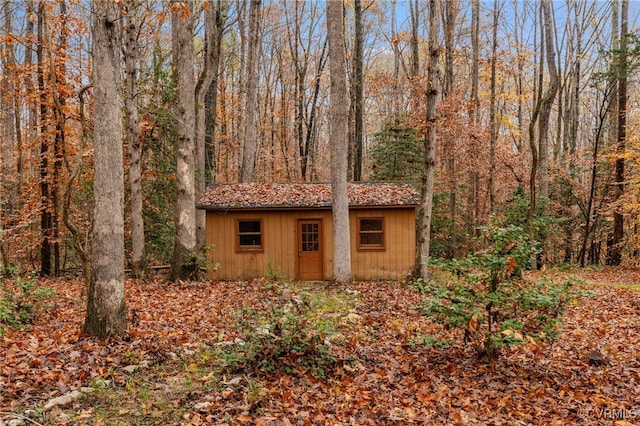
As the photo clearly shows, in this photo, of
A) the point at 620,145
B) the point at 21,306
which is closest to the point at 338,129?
the point at 21,306

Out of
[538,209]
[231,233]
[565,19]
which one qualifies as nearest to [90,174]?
A: [231,233]

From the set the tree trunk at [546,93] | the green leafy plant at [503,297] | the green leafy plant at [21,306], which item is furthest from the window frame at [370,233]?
the green leafy plant at [21,306]

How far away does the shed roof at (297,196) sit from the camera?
1281 cm

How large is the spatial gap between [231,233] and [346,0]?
17661 millimetres

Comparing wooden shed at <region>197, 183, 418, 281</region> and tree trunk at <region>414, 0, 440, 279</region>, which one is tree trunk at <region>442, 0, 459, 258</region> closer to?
wooden shed at <region>197, 183, 418, 281</region>

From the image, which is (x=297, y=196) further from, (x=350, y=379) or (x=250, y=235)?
(x=350, y=379)

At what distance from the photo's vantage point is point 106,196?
225 inches

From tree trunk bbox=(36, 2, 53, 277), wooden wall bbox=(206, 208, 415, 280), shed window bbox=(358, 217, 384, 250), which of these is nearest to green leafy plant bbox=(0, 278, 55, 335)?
wooden wall bbox=(206, 208, 415, 280)

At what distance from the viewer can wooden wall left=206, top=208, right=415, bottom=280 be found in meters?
13.1

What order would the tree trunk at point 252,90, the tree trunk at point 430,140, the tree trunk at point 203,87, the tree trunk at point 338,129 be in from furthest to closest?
the tree trunk at point 252,90 → the tree trunk at point 203,87 → the tree trunk at point 338,129 → the tree trunk at point 430,140

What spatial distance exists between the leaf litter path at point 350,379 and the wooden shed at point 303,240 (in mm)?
5295

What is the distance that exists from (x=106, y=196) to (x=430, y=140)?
7870mm

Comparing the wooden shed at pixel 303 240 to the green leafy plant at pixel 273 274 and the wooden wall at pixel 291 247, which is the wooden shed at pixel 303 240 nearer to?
the wooden wall at pixel 291 247

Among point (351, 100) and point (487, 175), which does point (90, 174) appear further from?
point (487, 175)
